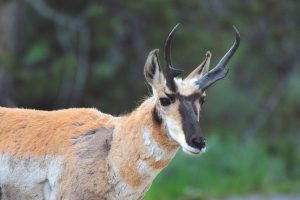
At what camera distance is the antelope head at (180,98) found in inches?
288

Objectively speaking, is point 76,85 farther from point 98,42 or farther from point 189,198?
point 189,198

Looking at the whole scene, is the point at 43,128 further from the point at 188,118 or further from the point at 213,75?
the point at 213,75

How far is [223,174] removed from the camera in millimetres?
17906

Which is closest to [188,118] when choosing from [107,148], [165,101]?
[165,101]

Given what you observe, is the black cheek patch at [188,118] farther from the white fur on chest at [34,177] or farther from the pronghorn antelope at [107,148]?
the white fur on chest at [34,177]

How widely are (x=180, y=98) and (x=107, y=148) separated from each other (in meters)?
1.00

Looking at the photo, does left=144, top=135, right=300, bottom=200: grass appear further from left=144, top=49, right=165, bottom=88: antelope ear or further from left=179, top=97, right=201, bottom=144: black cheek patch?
left=179, top=97, right=201, bottom=144: black cheek patch

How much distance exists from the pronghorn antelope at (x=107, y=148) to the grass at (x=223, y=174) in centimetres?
709

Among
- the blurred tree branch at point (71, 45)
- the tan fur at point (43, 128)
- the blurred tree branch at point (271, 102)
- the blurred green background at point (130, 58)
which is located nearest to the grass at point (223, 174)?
the blurred green background at point (130, 58)

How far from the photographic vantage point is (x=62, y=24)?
762 inches

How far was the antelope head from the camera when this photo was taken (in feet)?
24.0

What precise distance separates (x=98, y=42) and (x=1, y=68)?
241 cm

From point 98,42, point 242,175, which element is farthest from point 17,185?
point 98,42

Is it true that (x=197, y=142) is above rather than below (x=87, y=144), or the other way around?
above
